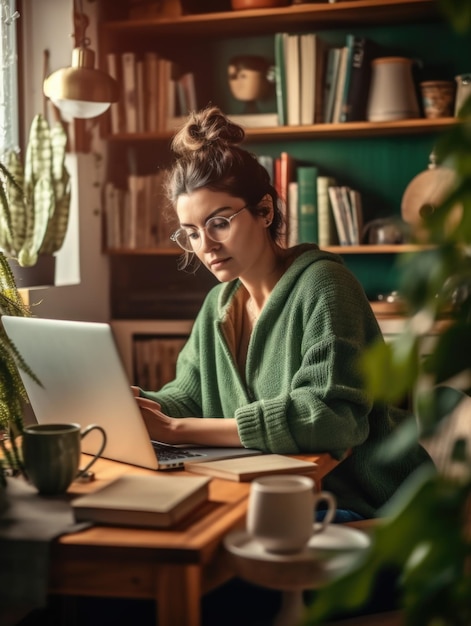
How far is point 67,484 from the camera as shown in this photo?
1.36 m

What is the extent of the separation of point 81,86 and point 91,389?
4.77ft

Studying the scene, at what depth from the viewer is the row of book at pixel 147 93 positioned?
357cm

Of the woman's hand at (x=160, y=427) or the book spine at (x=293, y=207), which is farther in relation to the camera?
the book spine at (x=293, y=207)

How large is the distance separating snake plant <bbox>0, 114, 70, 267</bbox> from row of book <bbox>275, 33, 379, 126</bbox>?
95 cm

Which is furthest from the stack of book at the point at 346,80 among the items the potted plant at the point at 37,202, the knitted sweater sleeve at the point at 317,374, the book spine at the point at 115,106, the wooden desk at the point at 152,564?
the wooden desk at the point at 152,564

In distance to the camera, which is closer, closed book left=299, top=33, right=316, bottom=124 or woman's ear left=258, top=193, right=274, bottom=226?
woman's ear left=258, top=193, right=274, bottom=226

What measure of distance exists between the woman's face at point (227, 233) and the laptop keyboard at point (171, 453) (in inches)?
17.2

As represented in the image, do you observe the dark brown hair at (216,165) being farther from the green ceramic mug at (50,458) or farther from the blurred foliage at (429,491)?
the blurred foliage at (429,491)

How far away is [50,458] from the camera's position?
1.34 meters

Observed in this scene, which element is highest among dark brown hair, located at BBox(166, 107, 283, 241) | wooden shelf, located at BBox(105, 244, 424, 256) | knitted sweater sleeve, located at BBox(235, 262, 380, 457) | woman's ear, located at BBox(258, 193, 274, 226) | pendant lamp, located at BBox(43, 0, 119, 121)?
pendant lamp, located at BBox(43, 0, 119, 121)

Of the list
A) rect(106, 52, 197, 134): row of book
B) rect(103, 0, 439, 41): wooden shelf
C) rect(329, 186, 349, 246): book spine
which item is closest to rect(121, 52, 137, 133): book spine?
rect(106, 52, 197, 134): row of book

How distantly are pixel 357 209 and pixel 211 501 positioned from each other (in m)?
2.30

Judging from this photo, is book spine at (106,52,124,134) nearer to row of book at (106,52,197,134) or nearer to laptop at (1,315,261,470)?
row of book at (106,52,197,134)

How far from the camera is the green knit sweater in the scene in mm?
1626
